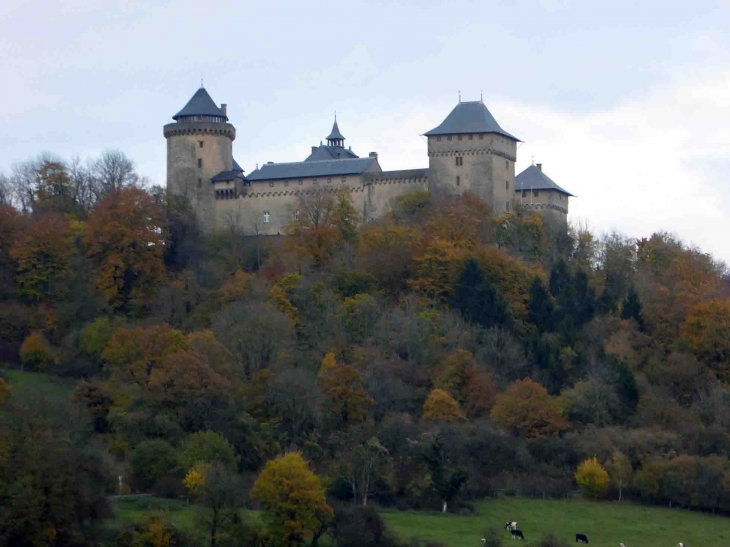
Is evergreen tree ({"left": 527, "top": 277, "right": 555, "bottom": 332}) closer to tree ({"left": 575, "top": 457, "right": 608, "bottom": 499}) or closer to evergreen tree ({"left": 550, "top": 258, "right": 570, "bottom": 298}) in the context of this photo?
evergreen tree ({"left": 550, "top": 258, "right": 570, "bottom": 298})

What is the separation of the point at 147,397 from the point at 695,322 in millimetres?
21770

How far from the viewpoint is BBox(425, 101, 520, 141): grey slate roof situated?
249ft

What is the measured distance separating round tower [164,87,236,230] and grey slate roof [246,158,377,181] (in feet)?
6.44

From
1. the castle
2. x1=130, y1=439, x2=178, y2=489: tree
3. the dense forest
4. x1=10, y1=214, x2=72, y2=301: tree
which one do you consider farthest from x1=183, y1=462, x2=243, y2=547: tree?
the castle

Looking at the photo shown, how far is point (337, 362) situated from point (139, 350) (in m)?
7.58

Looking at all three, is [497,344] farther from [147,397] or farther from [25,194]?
[25,194]

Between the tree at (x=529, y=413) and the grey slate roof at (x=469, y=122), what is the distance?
20.5 m

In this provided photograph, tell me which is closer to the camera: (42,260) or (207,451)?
(207,451)

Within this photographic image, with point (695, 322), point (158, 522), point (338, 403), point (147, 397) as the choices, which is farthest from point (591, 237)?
point (158, 522)

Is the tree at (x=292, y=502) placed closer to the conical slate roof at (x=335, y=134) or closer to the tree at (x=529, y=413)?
the tree at (x=529, y=413)

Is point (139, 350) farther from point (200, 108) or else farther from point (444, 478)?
point (200, 108)

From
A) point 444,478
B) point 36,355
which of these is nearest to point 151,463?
point 444,478

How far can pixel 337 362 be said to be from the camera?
6206 cm

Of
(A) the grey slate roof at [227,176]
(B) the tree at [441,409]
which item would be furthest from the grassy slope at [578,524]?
(A) the grey slate roof at [227,176]
